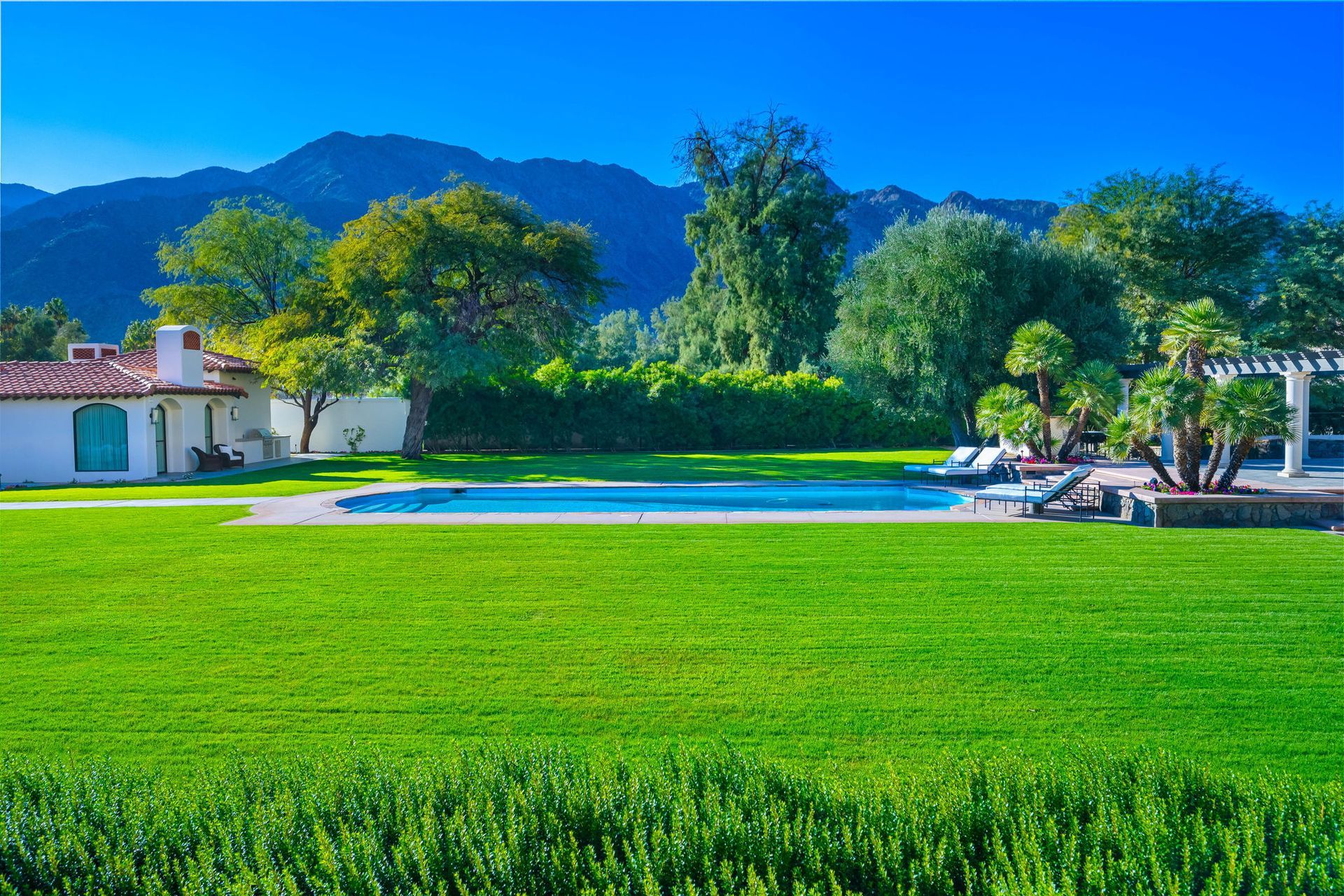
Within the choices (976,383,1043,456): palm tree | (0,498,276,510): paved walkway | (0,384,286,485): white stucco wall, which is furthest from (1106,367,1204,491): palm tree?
A: (0,384,286,485): white stucco wall

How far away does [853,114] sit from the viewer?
51.6 meters

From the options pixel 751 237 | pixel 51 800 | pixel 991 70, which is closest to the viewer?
pixel 51 800

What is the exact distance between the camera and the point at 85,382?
20.5 meters

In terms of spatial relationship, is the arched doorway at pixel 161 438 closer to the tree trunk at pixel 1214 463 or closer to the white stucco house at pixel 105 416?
the white stucco house at pixel 105 416

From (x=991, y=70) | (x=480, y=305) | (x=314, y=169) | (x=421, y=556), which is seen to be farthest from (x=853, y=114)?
(x=314, y=169)

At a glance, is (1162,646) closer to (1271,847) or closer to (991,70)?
(1271,847)

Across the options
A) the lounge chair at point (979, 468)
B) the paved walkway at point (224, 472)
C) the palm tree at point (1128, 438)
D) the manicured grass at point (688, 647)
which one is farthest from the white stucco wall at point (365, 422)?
the palm tree at point (1128, 438)

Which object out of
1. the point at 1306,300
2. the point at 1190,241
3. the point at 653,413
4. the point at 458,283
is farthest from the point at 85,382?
the point at 1306,300

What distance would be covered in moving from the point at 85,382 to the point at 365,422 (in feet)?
33.4

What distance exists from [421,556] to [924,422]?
24.4m

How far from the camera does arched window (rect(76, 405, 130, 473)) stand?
20.3 m

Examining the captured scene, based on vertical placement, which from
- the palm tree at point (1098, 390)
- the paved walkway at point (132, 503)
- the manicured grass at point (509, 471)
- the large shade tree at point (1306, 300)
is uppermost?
the large shade tree at point (1306, 300)

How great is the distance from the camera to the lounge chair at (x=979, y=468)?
1723cm

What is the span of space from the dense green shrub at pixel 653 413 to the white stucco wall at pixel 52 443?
9.96m
